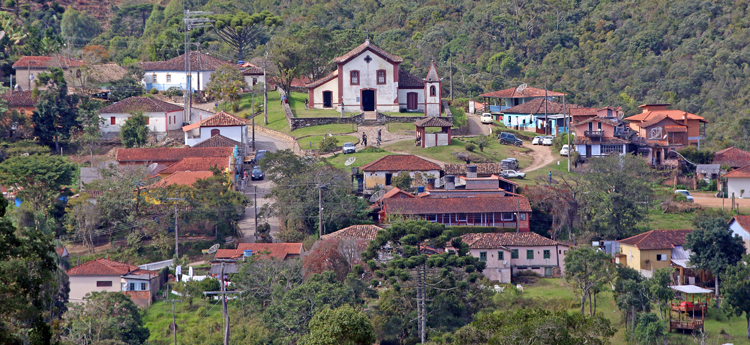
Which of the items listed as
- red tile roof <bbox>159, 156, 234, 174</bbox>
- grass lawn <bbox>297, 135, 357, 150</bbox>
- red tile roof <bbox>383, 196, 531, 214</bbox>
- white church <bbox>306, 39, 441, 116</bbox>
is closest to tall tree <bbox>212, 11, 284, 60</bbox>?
white church <bbox>306, 39, 441, 116</bbox>

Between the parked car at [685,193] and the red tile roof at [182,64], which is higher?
the red tile roof at [182,64]

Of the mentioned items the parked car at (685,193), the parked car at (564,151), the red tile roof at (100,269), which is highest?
the parked car at (564,151)

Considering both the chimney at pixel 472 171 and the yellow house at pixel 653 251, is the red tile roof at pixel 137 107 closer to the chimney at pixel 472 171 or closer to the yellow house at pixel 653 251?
the chimney at pixel 472 171

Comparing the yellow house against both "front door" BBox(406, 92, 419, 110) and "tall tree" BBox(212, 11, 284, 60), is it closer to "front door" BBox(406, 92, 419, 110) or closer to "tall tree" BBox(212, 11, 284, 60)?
"front door" BBox(406, 92, 419, 110)

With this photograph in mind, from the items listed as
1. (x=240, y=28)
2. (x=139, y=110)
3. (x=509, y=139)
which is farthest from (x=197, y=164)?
(x=240, y=28)

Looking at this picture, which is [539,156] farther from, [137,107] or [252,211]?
[137,107]

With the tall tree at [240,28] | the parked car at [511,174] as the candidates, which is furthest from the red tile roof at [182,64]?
the parked car at [511,174]

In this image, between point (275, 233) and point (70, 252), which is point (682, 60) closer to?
point (275, 233)

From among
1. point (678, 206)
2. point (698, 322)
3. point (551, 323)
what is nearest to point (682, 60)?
point (678, 206)
